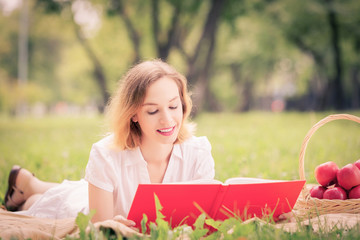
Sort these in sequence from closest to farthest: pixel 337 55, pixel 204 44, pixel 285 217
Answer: pixel 285 217
pixel 337 55
pixel 204 44

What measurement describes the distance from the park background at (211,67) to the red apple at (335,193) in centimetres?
156

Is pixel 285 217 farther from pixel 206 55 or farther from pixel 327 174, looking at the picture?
pixel 206 55

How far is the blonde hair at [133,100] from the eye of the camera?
284cm

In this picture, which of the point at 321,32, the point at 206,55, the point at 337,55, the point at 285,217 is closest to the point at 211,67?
the point at 321,32

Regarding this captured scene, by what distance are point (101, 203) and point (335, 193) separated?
165 cm

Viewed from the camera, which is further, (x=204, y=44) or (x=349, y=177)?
(x=204, y=44)

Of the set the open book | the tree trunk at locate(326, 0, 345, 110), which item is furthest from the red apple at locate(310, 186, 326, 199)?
the tree trunk at locate(326, 0, 345, 110)

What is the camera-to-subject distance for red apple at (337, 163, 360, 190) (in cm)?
283

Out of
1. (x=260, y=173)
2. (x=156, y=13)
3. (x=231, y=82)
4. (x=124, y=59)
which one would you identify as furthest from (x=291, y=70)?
(x=260, y=173)

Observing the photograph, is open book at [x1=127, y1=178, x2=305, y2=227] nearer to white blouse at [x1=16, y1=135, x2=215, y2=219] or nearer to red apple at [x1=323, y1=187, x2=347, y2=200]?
red apple at [x1=323, y1=187, x2=347, y2=200]

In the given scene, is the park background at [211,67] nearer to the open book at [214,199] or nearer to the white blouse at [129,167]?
the white blouse at [129,167]

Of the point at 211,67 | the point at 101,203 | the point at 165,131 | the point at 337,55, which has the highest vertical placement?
the point at 211,67

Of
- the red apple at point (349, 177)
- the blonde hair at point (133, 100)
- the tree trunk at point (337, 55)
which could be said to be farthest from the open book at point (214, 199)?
the tree trunk at point (337, 55)

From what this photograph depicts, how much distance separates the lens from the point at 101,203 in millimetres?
2711
